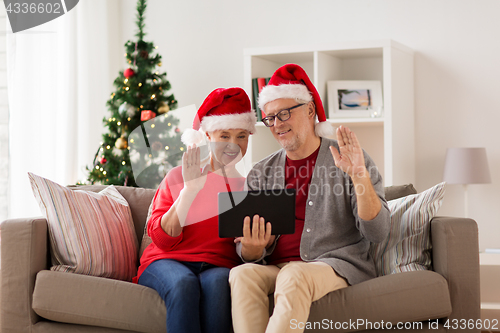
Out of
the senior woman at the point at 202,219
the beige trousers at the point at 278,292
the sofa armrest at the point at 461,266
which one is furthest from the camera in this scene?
the sofa armrest at the point at 461,266

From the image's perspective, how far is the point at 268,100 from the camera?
1872 mm

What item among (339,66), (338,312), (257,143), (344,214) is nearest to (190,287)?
(338,312)

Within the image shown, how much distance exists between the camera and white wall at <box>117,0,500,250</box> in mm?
3189

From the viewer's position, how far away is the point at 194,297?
1.57 metres

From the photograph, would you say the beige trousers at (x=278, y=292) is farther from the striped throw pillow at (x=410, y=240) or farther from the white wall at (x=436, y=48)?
the white wall at (x=436, y=48)

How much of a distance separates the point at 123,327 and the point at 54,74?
221 centimetres

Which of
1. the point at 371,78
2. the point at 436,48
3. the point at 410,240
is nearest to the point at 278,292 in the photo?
the point at 410,240

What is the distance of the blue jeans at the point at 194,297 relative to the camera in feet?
5.00

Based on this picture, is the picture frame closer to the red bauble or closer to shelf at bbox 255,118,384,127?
shelf at bbox 255,118,384,127

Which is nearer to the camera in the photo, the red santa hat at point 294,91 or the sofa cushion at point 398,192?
the red santa hat at point 294,91

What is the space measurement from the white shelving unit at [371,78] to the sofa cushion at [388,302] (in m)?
1.42

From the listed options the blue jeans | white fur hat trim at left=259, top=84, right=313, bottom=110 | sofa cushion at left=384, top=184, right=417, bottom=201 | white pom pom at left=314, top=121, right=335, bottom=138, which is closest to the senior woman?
the blue jeans

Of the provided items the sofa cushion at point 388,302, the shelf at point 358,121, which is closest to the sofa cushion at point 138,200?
the sofa cushion at point 388,302

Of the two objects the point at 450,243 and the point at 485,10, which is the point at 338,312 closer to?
the point at 450,243
